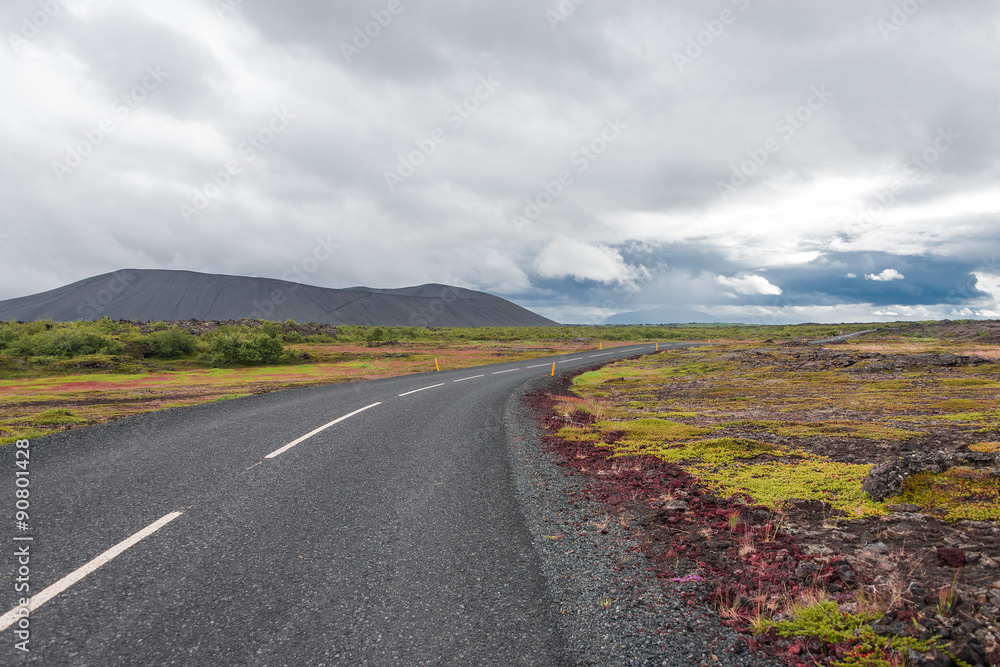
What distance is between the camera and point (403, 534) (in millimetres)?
5426

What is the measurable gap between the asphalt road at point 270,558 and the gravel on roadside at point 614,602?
0.22 metres

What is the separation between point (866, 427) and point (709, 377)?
647 inches

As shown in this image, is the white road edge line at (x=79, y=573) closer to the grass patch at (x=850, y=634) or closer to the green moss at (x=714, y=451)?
the grass patch at (x=850, y=634)

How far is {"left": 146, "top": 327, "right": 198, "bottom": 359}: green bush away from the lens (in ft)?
150

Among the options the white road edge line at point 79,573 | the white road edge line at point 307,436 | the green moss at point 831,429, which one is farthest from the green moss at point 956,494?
the white road edge line at point 307,436

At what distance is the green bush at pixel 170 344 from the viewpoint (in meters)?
45.8

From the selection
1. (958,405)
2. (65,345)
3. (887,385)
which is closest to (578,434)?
(958,405)

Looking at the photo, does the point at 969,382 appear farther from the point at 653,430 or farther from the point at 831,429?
the point at 653,430

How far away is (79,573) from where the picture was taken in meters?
4.32

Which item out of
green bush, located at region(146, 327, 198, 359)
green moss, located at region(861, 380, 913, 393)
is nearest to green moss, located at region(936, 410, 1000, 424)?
green moss, located at region(861, 380, 913, 393)

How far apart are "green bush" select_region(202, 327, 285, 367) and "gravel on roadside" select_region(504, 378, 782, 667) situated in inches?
1740

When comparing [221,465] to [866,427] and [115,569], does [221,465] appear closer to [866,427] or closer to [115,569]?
[115,569]

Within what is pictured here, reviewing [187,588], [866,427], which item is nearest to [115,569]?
[187,588]

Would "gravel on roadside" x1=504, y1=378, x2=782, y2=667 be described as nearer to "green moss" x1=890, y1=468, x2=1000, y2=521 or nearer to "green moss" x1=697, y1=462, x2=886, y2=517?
"green moss" x1=697, y1=462, x2=886, y2=517
